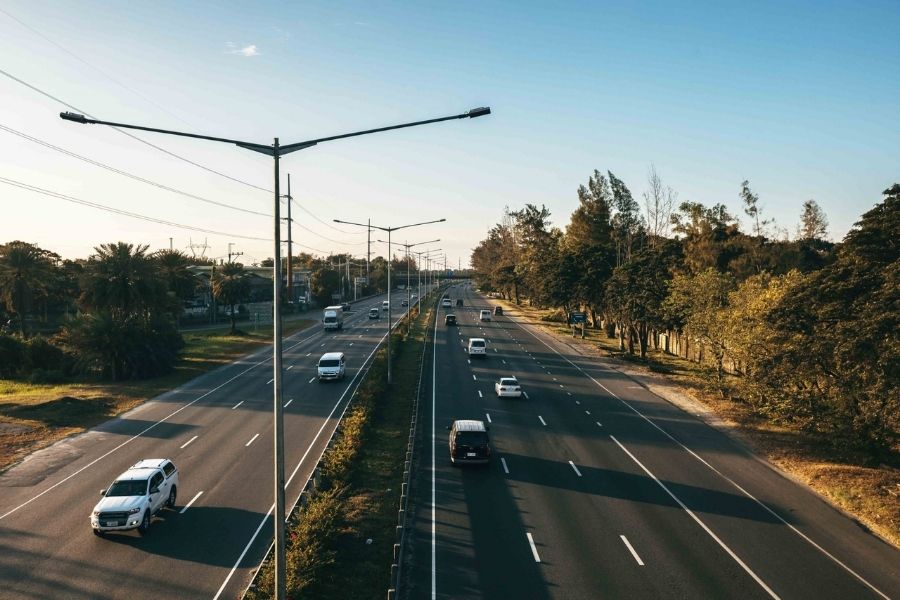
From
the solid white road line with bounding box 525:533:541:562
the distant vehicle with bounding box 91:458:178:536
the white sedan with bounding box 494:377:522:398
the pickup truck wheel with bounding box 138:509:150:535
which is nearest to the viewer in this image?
the solid white road line with bounding box 525:533:541:562

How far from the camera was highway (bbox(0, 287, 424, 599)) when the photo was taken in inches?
712

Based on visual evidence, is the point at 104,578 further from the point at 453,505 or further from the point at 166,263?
the point at 166,263

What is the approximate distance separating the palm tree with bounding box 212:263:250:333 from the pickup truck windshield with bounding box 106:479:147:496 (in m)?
59.8

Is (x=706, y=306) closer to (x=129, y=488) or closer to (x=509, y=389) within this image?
(x=509, y=389)

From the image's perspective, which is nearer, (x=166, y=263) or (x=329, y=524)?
(x=329, y=524)

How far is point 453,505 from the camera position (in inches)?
967


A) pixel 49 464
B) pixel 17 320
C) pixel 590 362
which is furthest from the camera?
pixel 17 320

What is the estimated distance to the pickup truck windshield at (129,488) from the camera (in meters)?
21.6

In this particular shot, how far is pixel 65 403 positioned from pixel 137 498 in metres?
24.1

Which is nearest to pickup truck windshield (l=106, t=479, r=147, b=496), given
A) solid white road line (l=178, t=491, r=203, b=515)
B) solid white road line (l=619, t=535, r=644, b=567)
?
solid white road line (l=178, t=491, r=203, b=515)

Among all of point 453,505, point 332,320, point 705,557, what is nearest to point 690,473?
point 705,557

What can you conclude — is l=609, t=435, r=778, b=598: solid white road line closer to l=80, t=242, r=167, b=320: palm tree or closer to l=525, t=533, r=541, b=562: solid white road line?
l=525, t=533, r=541, b=562: solid white road line

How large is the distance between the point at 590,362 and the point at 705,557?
43.6 metres

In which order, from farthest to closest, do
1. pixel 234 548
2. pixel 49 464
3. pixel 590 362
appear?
pixel 590 362 < pixel 49 464 < pixel 234 548
